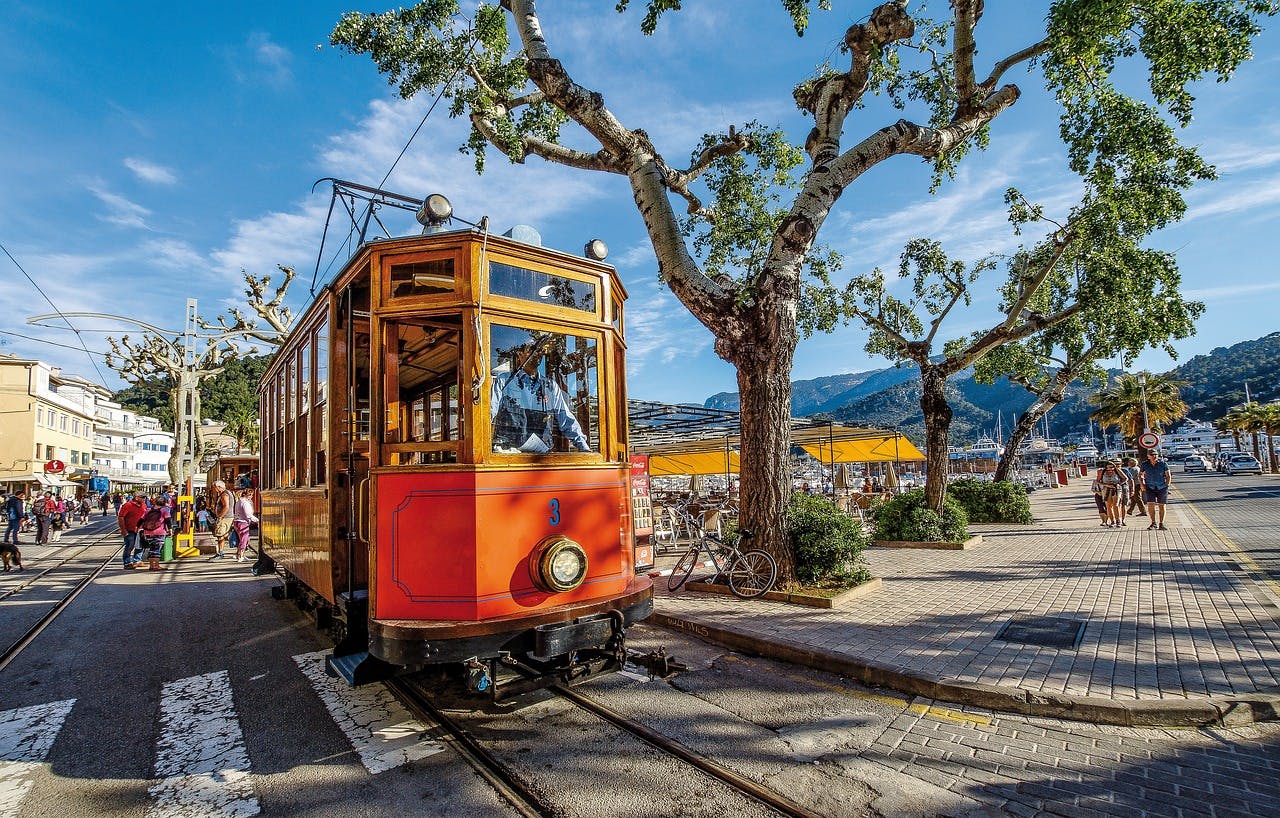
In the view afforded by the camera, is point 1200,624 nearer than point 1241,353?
Yes

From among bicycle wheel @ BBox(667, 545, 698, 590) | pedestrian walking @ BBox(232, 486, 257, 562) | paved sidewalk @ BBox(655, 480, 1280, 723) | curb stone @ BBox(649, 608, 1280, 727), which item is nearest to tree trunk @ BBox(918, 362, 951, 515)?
paved sidewalk @ BBox(655, 480, 1280, 723)

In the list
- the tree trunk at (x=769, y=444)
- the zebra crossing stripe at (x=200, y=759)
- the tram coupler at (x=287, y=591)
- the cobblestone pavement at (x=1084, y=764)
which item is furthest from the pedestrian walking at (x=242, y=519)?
the cobblestone pavement at (x=1084, y=764)

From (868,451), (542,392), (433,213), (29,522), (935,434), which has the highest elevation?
(433,213)

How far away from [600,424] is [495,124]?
6.66 metres

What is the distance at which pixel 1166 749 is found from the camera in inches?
148

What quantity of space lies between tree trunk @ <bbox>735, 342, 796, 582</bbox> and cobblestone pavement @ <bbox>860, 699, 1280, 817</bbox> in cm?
384

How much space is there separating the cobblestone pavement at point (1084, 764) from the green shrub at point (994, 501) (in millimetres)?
14171

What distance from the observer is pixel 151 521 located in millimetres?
14383

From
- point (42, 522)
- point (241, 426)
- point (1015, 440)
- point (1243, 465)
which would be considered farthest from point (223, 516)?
point (1243, 465)

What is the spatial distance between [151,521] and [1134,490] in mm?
25515

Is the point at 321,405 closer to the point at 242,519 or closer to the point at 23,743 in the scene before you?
the point at 23,743

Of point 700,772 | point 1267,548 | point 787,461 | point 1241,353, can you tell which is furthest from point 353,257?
point 1241,353

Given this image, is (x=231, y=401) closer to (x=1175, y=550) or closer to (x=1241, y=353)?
(x=1175, y=550)

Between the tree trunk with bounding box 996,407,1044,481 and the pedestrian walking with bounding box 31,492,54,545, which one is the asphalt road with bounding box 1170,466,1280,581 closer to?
the tree trunk with bounding box 996,407,1044,481
